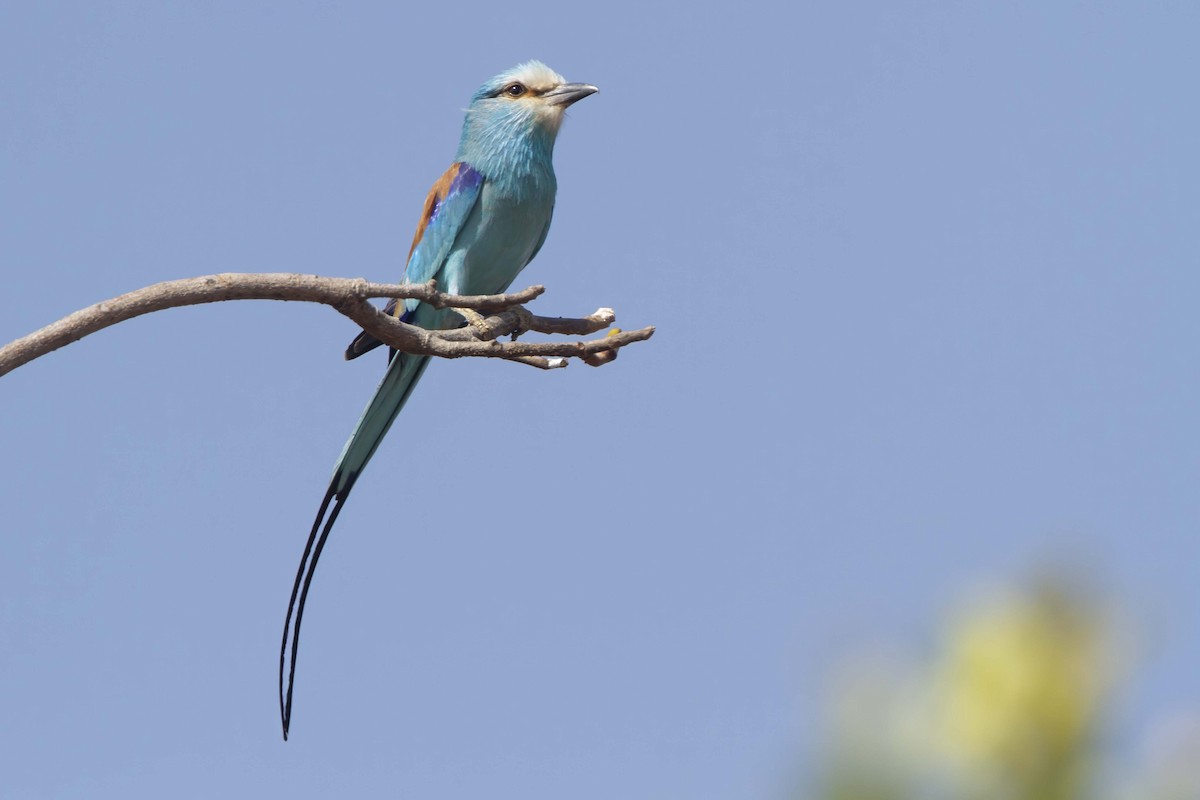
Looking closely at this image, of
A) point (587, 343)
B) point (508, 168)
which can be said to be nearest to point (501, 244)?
point (508, 168)

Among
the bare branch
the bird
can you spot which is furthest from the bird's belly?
the bare branch

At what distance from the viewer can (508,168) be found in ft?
19.4

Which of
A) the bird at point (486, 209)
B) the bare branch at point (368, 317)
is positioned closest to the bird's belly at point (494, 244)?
the bird at point (486, 209)

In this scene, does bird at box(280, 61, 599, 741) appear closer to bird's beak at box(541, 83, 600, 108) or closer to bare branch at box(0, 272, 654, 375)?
bird's beak at box(541, 83, 600, 108)

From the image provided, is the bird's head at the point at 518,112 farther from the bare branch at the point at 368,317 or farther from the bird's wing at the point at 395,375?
the bare branch at the point at 368,317

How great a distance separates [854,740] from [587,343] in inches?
119

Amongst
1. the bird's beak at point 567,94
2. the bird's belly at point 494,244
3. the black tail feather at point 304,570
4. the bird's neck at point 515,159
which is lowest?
the black tail feather at point 304,570

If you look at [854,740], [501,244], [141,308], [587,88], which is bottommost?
[854,740]

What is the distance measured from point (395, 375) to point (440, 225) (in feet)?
2.54

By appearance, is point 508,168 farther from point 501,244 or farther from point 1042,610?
point 1042,610

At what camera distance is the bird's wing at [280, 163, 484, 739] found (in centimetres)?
508

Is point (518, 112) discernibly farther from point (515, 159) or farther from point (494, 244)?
point (494, 244)

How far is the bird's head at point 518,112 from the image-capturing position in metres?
6.00

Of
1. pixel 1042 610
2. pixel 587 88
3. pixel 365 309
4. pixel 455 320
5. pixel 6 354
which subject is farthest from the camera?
pixel 587 88
